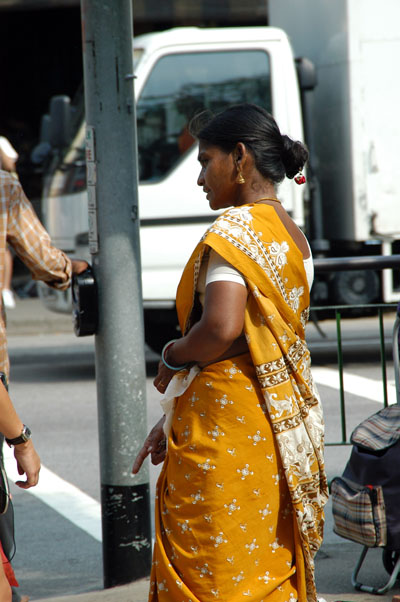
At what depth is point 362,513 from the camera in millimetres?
3506

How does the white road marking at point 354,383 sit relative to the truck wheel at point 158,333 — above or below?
below

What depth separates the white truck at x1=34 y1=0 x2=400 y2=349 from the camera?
8.52 metres

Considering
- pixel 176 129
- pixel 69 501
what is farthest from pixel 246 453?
pixel 176 129

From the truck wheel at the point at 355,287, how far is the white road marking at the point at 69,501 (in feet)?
13.1

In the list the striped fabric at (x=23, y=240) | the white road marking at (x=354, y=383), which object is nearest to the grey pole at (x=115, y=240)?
the striped fabric at (x=23, y=240)

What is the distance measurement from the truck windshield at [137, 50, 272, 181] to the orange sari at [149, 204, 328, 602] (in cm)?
601

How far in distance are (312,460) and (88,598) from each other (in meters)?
1.44

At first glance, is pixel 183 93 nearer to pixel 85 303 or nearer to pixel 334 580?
pixel 85 303

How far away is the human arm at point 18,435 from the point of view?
8.28 ft

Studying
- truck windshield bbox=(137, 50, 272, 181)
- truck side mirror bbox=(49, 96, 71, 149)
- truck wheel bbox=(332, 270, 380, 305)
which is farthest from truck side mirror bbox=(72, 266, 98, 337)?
truck wheel bbox=(332, 270, 380, 305)

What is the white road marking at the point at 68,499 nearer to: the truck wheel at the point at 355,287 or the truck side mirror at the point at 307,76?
the truck wheel at the point at 355,287

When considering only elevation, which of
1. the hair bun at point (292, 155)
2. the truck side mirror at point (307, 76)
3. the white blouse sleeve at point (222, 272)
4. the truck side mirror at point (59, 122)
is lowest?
the white blouse sleeve at point (222, 272)

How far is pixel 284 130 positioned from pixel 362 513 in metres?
5.41

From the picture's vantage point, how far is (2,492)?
2.64 metres
